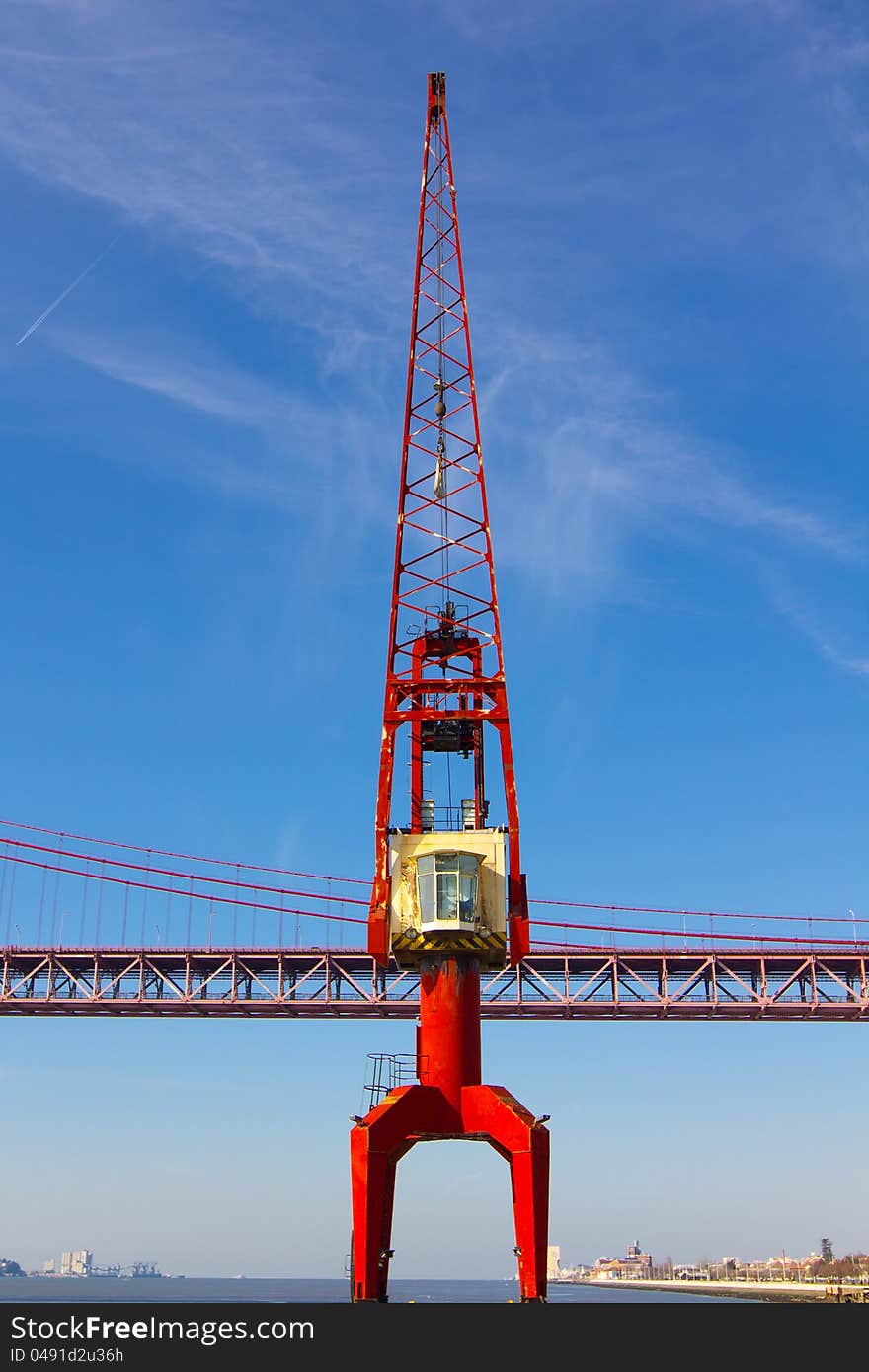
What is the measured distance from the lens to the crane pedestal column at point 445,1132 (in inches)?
1791

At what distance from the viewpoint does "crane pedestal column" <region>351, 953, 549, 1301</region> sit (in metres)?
45.5

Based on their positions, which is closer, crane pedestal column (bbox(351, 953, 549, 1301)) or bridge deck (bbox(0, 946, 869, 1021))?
crane pedestal column (bbox(351, 953, 549, 1301))

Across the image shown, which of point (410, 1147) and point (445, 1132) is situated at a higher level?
point (445, 1132)

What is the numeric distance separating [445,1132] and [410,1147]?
136 cm

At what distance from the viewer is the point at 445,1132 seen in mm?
47625

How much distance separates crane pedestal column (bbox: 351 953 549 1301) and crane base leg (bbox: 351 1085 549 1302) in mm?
33

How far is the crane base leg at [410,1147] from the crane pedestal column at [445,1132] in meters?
0.03

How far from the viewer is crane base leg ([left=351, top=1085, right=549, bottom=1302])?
149 ft

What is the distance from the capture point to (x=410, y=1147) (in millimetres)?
47656

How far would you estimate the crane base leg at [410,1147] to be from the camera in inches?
1790

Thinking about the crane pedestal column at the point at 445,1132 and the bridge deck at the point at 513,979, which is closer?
the crane pedestal column at the point at 445,1132

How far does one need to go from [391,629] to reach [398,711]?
402 cm

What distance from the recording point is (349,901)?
119 meters
